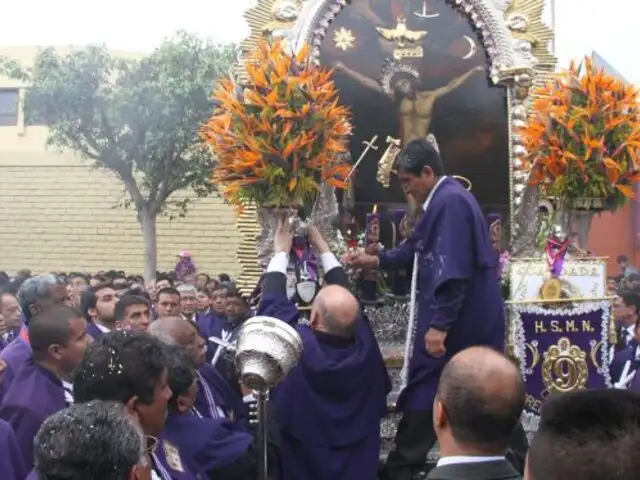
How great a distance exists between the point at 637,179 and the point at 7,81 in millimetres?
20942

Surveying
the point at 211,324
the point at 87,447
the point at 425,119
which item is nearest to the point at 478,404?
the point at 87,447

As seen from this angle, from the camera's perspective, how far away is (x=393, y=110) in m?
6.95

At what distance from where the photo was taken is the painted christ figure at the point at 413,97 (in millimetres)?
6957

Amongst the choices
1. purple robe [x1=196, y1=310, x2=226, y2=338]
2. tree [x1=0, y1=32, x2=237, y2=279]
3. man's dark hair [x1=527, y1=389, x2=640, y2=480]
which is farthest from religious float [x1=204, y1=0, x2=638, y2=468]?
tree [x1=0, y1=32, x2=237, y2=279]

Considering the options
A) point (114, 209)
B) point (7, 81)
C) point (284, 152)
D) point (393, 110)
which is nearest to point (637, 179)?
point (393, 110)

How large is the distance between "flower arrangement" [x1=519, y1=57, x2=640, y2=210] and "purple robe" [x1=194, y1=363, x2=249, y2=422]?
287cm

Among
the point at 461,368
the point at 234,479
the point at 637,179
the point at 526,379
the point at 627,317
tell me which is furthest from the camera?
the point at 627,317

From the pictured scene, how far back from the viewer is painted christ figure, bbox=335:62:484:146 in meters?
6.96

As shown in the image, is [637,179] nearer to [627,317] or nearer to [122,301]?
[627,317]

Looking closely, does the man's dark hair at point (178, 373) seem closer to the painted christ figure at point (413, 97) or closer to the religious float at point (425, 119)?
the religious float at point (425, 119)

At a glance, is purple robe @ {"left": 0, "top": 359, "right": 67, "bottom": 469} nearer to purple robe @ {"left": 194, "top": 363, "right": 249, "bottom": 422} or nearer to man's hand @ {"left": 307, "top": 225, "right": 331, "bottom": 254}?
purple robe @ {"left": 194, "top": 363, "right": 249, "bottom": 422}

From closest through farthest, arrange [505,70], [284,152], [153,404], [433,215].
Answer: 1. [153,404]
2. [433,215]
3. [284,152]
4. [505,70]

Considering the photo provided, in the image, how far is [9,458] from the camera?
3.08 m

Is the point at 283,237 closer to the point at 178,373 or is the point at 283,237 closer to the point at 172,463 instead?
the point at 178,373
